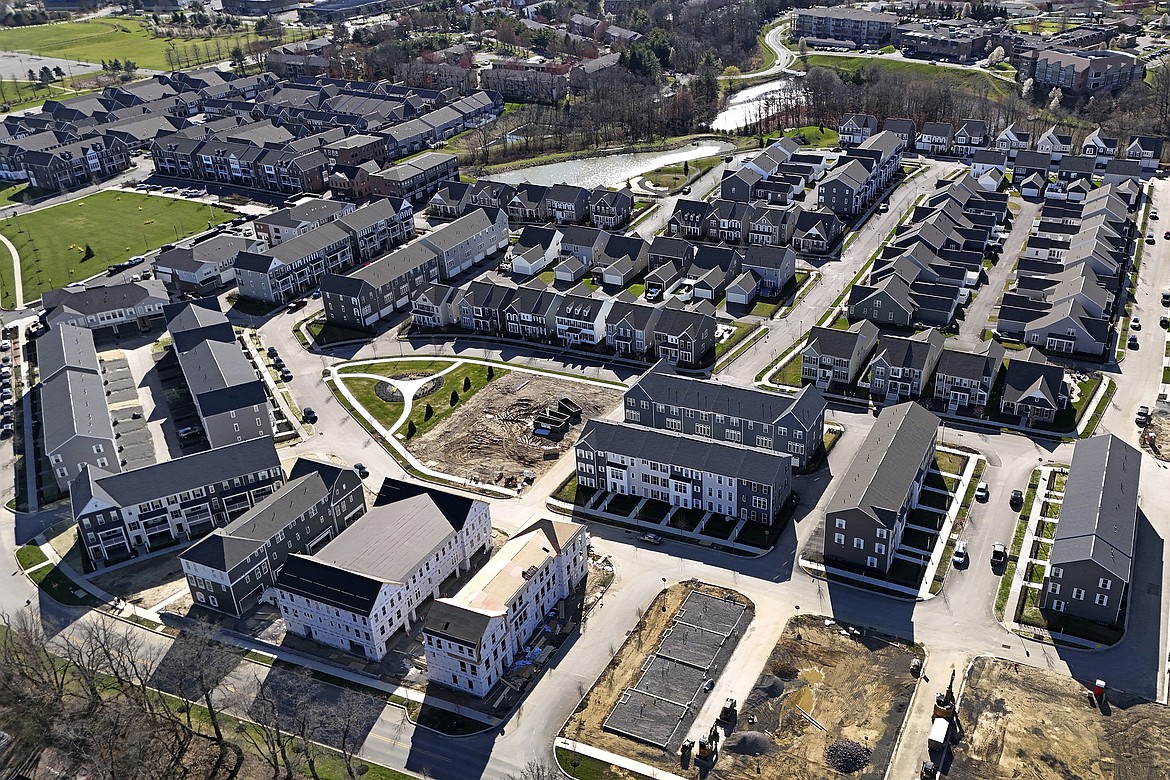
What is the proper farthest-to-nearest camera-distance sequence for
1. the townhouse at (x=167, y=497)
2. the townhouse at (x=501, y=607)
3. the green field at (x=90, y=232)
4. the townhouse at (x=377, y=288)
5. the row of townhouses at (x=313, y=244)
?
the green field at (x=90, y=232) < the row of townhouses at (x=313, y=244) < the townhouse at (x=377, y=288) < the townhouse at (x=167, y=497) < the townhouse at (x=501, y=607)

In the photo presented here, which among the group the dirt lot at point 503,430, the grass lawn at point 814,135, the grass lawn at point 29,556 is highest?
the grass lawn at point 814,135

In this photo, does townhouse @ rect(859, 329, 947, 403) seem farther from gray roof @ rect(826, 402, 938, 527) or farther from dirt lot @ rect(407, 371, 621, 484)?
dirt lot @ rect(407, 371, 621, 484)

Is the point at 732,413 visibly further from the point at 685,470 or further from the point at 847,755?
the point at 847,755

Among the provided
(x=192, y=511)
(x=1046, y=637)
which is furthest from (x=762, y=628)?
(x=192, y=511)

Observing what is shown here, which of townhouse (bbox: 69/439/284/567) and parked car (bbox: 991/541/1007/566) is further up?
townhouse (bbox: 69/439/284/567)

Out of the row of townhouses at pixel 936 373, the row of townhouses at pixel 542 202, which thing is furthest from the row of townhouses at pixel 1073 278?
the row of townhouses at pixel 542 202

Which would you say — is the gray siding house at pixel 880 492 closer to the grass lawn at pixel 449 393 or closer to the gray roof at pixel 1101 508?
the gray roof at pixel 1101 508

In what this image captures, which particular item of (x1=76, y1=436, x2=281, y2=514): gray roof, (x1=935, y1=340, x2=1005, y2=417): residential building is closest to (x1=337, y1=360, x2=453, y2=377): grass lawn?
(x1=76, y1=436, x2=281, y2=514): gray roof
